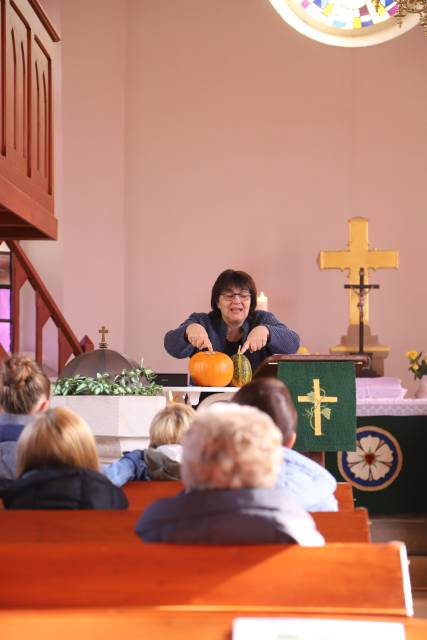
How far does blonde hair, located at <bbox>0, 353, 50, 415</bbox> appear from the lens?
3512mm

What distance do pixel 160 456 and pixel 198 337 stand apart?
3.75ft

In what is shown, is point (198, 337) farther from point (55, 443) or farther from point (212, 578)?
point (212, 578)

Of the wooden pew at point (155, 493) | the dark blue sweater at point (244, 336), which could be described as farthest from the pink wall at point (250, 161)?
the wooden pew at point (155, 493)

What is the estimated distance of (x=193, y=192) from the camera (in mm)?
10531

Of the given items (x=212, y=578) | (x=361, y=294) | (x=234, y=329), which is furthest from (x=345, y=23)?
(x=212, y=578)

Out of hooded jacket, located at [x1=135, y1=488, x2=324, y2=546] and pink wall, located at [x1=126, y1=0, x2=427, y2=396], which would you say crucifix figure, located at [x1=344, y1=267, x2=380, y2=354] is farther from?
hooded jacket, located at [x1=135, y1=488, x2=324, y2=546]

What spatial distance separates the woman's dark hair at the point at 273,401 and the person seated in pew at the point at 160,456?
3.24ft

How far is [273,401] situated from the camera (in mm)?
2904

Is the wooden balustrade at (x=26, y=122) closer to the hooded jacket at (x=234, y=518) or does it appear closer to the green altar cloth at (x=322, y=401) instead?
the green altar cloth at (x=322, y=401)

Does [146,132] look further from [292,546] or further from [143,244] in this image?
[292,546]

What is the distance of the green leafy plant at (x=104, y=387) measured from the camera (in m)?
5.20

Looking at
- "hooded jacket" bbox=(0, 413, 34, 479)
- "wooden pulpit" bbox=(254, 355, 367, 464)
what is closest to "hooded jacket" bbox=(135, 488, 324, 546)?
"hooded jacket" bbox=(0, 413, 34, 479)

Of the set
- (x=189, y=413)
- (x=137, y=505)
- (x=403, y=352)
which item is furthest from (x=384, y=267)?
(x=137, y=505)

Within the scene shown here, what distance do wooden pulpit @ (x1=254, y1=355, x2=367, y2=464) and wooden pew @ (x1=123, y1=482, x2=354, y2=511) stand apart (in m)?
0.97
